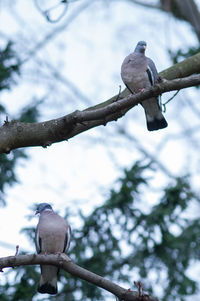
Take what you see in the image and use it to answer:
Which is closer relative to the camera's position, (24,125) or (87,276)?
(87,276)

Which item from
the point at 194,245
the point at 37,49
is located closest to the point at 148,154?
the point at 37,49

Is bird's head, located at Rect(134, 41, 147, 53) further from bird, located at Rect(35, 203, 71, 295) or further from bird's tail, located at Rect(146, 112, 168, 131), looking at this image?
bird, located at Rect(35, 203, 71, 295)

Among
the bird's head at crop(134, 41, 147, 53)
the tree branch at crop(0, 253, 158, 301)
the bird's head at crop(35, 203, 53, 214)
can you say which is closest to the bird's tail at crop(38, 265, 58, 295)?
the bird's head at crop(35, 203, 53, 214)

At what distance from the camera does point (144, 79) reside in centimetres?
450

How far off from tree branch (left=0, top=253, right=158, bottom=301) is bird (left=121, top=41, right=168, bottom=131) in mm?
1696

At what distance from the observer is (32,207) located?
6156 mm

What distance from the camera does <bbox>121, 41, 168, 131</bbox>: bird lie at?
4.49m

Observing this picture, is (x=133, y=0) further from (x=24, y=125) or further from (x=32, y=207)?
(x=24, y=125)

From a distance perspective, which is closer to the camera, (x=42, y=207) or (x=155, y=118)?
(x=155, y=118)

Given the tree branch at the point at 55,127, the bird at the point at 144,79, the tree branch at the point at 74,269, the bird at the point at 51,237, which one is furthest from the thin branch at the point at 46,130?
the bird at the point at 51,237

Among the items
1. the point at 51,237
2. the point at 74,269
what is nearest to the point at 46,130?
the point at 74,269

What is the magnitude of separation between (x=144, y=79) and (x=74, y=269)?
1898mm

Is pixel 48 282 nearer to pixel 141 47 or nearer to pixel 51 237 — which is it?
pixel 51 237

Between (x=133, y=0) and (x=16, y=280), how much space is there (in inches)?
290
